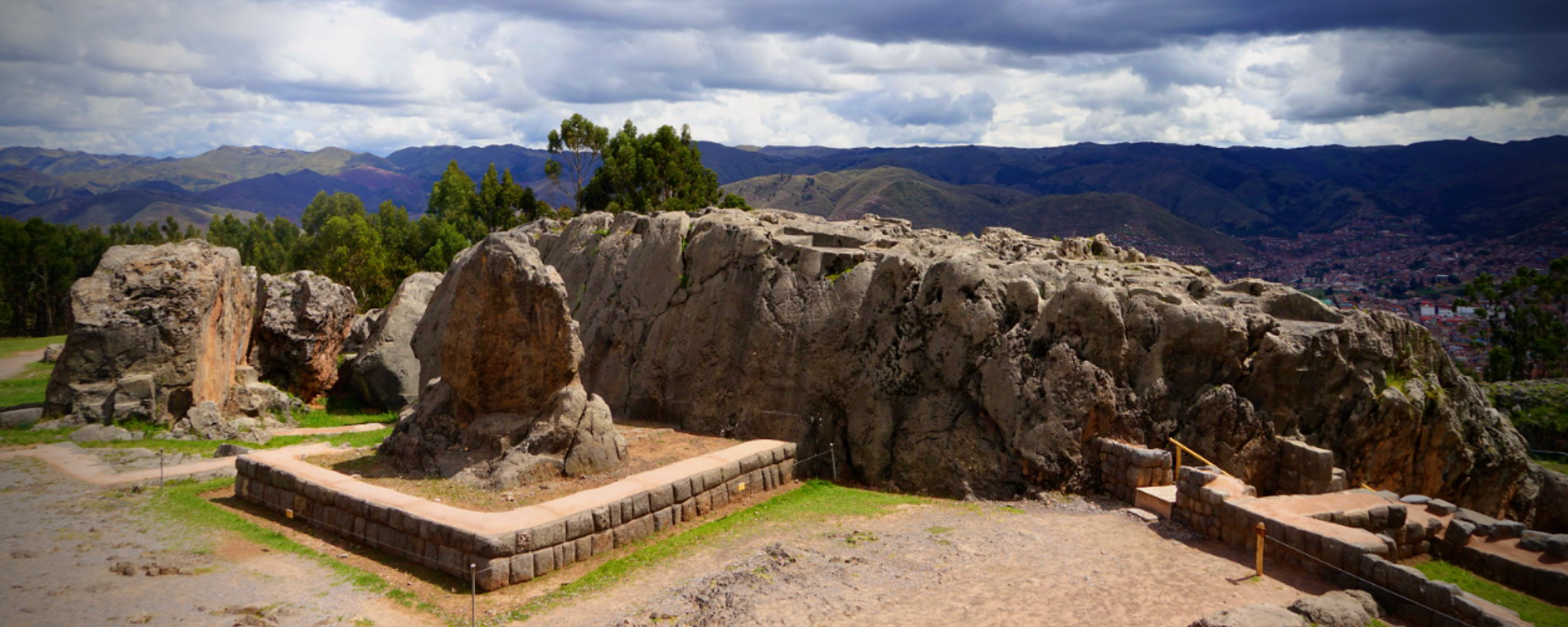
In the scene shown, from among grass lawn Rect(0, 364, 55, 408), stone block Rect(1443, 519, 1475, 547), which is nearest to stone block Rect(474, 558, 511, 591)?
stone block Rect(1443, 519, 1475, 547)

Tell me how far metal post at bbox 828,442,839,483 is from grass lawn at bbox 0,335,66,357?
36320 millimetres

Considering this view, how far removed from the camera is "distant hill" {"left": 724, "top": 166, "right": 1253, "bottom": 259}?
79.9 m

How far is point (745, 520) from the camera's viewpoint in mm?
15125

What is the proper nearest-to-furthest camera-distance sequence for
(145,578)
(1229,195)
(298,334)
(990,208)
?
(145,578) < (298,334) < (990,208) < (1229,195)

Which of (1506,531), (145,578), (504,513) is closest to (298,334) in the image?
(145,578)

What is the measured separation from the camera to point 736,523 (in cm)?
1493

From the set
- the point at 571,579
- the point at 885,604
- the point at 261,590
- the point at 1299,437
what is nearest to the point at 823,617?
the point at 885,604

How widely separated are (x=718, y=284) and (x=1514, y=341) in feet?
180

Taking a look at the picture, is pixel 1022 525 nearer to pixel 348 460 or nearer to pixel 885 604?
pixel 885 604

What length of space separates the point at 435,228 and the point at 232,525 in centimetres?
4720

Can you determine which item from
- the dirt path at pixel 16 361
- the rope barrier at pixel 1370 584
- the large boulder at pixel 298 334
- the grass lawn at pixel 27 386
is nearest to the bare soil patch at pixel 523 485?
the rope barrier at pixel 1370 584

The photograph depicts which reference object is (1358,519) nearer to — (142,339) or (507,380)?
(507,380)

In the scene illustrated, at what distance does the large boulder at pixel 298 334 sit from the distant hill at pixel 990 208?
5132 cm

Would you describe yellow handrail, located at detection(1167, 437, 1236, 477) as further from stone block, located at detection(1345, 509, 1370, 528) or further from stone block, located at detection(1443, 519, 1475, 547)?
stone block, located at detection(1443, 519, 1475, 547)
